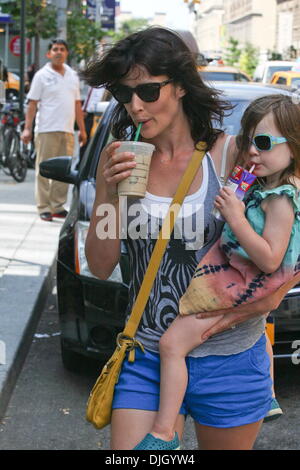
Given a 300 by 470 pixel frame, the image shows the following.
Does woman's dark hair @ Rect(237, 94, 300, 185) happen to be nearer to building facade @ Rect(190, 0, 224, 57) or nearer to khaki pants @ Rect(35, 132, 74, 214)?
khaki pants @ Rect(35, 132, 74, 214)

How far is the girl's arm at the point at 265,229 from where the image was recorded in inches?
97.6

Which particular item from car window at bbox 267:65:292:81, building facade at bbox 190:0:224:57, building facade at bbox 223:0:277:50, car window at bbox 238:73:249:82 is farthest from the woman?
building facade at bbox 190:0:224:57

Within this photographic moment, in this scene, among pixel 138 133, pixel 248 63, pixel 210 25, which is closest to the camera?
pixel 138 133

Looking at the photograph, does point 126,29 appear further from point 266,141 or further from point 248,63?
point 266,141

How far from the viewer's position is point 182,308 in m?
2.62

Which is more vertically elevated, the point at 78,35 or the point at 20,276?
the point at 78,35

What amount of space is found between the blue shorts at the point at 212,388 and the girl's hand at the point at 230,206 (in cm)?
43

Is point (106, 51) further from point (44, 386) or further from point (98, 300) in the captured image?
point (44, 386)

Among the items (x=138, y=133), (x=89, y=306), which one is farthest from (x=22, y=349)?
(x=138, y=133)

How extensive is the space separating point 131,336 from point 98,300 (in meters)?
2.22

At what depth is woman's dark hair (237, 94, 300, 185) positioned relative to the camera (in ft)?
8.49

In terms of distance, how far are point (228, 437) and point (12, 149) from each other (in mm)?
11631

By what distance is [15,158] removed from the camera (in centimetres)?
1404

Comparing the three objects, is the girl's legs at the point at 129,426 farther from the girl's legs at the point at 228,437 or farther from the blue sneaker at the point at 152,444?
the girl's legs at the point at 228,437
